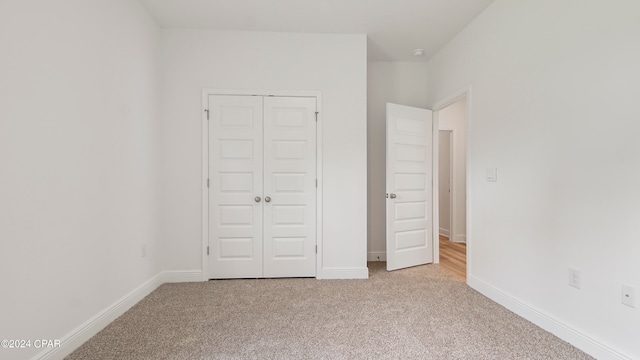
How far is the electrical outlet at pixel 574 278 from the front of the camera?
1.70m

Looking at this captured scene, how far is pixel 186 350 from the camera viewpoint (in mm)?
1651

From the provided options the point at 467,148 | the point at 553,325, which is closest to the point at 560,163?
the point at 467,148

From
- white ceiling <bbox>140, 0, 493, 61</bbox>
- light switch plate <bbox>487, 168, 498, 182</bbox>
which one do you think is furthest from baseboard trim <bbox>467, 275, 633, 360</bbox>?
white ceiling <bbox>140, 0, 493, 61</bbox>

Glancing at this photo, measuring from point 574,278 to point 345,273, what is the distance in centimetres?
186

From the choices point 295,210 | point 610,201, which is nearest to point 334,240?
point 295,210

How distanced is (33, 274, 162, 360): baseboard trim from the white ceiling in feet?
8.53

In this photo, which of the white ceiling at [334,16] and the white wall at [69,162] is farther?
the white ceiling at [334,16]

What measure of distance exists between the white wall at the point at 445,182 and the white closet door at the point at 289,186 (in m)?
3.20

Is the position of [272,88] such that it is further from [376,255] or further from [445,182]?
[445,182]

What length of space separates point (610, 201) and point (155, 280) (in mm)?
3605

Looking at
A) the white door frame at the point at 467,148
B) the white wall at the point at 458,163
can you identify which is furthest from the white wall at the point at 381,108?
the white wall at the point at 458,163

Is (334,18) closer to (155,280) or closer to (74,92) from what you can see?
(74,92)

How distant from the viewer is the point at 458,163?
16.0 ft

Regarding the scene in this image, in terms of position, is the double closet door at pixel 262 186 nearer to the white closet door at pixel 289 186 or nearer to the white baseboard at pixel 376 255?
the white closet door at pixel 289 186
